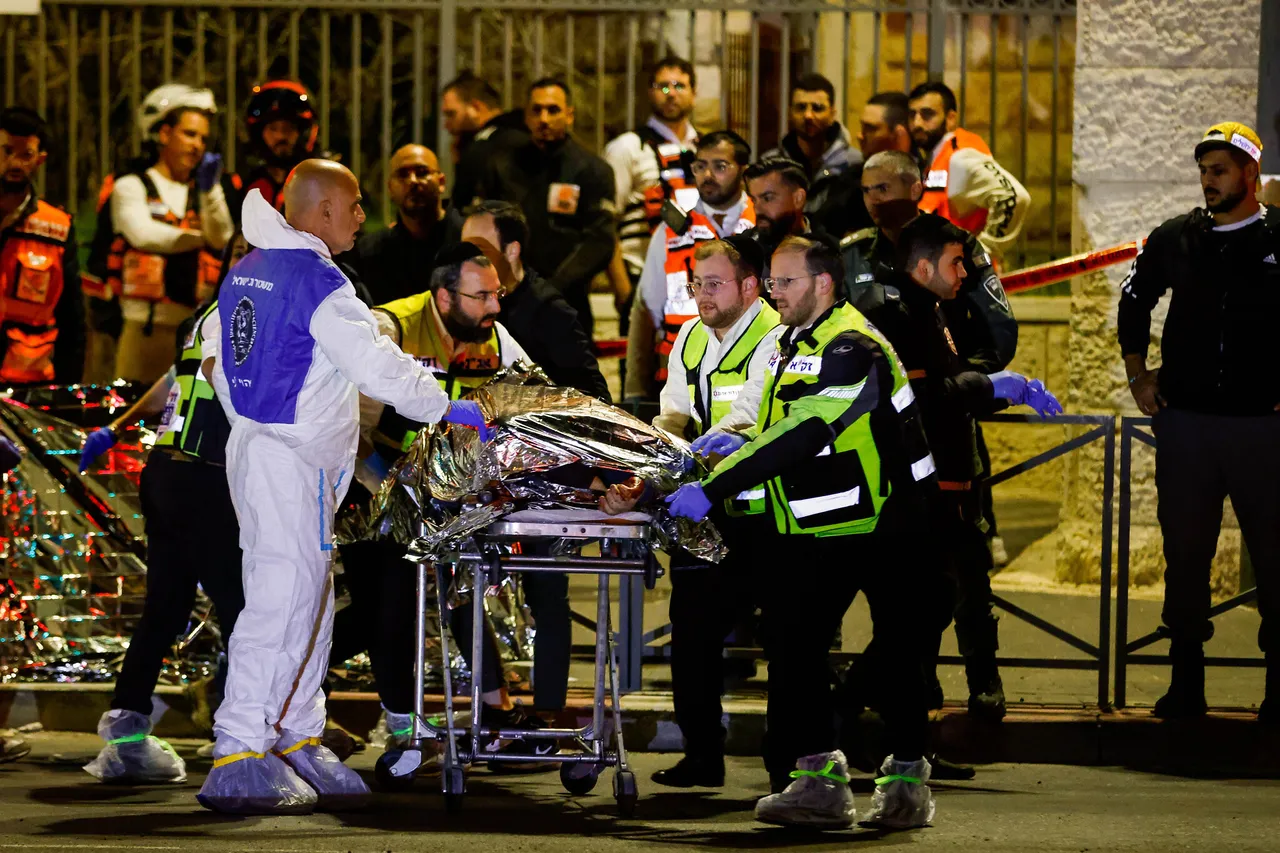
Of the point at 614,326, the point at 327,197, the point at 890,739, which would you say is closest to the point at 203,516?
the point at 327,197

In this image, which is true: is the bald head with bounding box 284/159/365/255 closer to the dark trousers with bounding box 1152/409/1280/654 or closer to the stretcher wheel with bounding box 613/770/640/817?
the stretcher wheel with bounding box 613/770/640/817

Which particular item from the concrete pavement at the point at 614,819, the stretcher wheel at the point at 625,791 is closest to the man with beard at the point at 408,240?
the concrete pavement at the point at 614,819

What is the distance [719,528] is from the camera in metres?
7.29

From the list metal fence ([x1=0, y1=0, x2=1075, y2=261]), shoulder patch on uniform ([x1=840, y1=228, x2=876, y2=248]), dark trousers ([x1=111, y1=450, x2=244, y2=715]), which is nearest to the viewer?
dark trousers ([x1=111, y1=450, x2=244, y2=715])

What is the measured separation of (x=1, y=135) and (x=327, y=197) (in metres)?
3.34

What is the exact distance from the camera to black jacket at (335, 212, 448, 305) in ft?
30.8

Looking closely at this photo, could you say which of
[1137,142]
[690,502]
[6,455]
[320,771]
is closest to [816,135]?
[1137,142]

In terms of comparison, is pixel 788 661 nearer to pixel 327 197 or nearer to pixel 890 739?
pixel 890 739

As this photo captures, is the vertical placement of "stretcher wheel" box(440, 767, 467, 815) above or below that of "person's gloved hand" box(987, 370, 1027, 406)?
below

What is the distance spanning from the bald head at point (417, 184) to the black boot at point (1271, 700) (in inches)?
161

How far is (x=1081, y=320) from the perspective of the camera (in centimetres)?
1076

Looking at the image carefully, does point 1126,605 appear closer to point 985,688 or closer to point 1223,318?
point 985,688

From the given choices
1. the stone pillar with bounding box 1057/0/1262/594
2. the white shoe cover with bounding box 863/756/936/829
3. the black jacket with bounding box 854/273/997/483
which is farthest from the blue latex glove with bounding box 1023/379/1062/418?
the stone pillar with bounding box 1057/0/1262/594

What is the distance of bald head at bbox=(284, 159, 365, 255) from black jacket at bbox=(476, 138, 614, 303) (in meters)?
3.05
